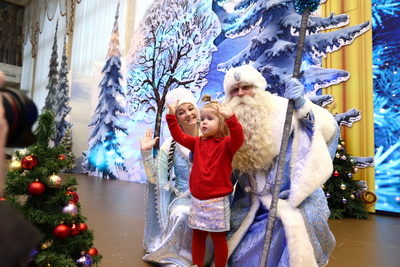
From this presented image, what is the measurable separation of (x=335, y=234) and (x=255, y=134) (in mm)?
2222

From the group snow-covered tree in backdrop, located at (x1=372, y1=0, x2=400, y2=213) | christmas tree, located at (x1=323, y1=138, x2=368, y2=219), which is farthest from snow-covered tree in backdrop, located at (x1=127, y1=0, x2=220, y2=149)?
christmas tree, located at (x1=323, y1=138, x2=368, y2=219)

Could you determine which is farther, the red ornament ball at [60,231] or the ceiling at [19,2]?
the ceiling at [19,2]

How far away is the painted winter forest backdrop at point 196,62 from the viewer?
543 cm

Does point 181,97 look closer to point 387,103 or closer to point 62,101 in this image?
point 387,103

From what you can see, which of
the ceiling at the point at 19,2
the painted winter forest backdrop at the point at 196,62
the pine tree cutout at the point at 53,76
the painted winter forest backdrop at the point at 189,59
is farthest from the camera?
the ceiling at the point at 19,2

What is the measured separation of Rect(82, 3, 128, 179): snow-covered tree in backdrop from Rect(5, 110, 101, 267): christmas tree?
27.3 ft

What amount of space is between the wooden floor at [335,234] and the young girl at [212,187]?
0.66 metres

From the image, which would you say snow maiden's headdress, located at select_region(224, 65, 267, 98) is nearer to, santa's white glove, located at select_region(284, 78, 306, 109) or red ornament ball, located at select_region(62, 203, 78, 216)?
santa's white glove, located at select_region(284, 78, 306, 109)

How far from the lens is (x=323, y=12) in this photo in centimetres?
561

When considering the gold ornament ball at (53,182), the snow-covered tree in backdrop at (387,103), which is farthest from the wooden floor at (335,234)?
the gold ornament ball at (53,182)

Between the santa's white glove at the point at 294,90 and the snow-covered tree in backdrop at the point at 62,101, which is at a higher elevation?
the snow-covered tree in backdrop at the point at 62,101

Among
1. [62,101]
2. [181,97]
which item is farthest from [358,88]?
[62,101]

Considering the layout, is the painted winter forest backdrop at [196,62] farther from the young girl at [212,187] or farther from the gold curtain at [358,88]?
the young girl at [212,187]

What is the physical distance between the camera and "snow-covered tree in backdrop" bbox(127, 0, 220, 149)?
774 centimetres
